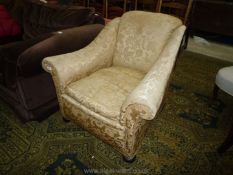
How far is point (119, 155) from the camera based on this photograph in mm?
1386

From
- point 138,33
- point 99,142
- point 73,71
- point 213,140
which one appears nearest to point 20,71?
point 73,71

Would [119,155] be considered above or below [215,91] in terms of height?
below

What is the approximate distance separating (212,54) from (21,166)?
316cm

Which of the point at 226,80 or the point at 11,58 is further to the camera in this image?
the point at 226,80

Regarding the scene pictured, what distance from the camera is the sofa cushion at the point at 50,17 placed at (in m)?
1.87

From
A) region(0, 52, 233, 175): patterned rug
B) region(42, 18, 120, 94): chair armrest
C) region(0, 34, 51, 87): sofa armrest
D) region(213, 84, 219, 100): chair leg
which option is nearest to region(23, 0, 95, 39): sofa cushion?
region(42, 18, 120, 94): chair armrest

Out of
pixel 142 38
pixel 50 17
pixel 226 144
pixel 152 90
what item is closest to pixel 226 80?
pixel 226 144

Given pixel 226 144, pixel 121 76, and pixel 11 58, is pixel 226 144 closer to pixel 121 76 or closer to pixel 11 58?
pixel 121 76

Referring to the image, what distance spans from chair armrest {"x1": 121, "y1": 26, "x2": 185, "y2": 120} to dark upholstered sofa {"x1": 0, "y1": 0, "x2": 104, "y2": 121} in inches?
29.2

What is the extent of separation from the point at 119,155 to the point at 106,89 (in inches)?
19.5

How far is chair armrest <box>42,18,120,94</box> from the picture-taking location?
4.28 feet

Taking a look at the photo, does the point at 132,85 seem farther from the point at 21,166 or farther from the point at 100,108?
the point at 21,166

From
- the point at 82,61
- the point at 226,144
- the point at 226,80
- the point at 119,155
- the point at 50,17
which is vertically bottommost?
the point at 119,155

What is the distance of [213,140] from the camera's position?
5.00ft
